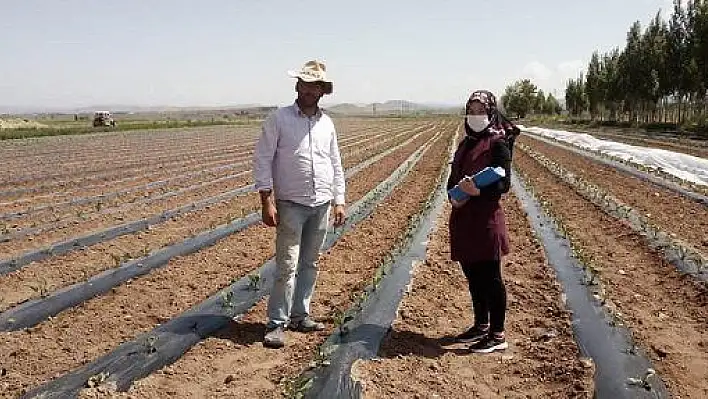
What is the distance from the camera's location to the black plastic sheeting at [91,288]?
14.3 ft

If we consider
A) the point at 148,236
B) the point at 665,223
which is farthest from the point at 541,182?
the point at 148,236

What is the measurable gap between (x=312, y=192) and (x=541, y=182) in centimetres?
951

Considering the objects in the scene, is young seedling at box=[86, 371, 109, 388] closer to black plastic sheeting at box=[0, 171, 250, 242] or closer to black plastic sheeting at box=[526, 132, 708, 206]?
black plastic sheeting at box=[0, 171, 250, 242]

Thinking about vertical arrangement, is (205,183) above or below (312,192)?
below

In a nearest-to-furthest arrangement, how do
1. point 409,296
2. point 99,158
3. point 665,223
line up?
point 409,296 → point 665,223 → point 99,158

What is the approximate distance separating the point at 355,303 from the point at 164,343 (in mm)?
1486

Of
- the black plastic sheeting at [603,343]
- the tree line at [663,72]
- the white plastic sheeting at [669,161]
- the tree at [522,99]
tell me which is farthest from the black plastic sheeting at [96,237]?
the tree at [522,99]

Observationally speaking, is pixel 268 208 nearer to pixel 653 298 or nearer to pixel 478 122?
pixel 478 122

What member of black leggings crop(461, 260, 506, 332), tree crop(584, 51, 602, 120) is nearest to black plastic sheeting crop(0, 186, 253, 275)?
black leggings crop(461, 260, 506, 332)

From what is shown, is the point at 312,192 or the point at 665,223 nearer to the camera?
the point at 312,192

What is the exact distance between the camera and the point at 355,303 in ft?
15.4

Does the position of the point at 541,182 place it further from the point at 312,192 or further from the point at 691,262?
the point at 312,192

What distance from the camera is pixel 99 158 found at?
18.4 meters

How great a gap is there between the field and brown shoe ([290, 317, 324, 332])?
72mm
